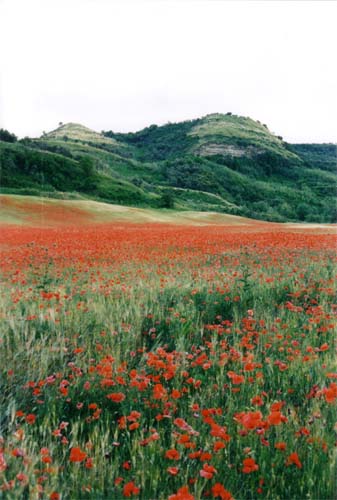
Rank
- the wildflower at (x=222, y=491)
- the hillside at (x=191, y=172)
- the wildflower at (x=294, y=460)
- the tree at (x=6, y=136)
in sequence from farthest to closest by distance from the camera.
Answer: the tree at (x=6, y=136), the hillside at (x=191, y=172), the wildflower at (x=294, y=460), the wildflower at (x=222, y=491)

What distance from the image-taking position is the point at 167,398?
3.10 metres

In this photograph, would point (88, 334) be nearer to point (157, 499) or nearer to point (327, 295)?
point (157, 499)

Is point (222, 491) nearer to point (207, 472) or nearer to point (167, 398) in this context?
point (207, 472)

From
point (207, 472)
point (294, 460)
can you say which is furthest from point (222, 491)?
point (294, 460)

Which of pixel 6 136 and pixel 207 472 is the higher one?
pixel 6 136

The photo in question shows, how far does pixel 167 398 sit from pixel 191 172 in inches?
4863

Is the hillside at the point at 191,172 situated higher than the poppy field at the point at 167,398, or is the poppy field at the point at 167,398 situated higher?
the hillside at the point at 191,172

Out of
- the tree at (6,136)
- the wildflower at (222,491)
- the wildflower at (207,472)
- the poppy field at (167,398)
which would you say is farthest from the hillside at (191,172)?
the wildflower at (222,491)

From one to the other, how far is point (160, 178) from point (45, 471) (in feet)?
391

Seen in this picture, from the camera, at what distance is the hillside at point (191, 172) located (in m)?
70.4

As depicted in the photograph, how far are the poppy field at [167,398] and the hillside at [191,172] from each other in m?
55.6

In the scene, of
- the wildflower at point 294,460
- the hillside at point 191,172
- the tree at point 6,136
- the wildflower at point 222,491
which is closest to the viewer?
the wildflower at point 222,491

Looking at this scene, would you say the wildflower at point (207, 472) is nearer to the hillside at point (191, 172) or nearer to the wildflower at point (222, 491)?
the wildflower at point (222, 491)

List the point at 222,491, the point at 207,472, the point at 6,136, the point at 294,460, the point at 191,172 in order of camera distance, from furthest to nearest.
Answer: the point at 191,172, the point at 6,136, the point at 294,460, the point at 207,472, the point at 222,491
